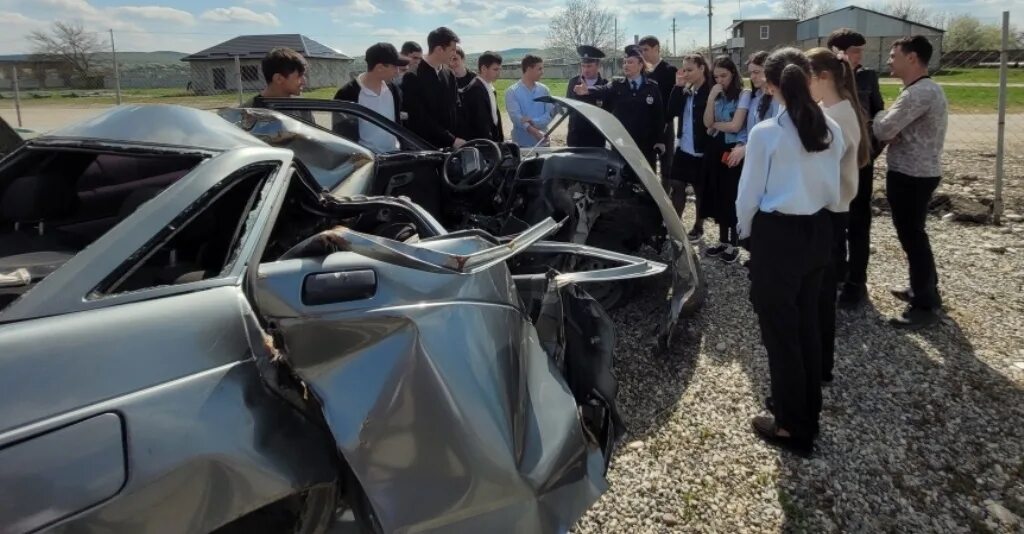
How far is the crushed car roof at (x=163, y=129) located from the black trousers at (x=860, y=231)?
3.85m

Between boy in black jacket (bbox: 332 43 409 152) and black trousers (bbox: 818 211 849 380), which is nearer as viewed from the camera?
black trousers (bbox: 818 211 849 380)

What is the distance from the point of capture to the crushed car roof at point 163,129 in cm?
217

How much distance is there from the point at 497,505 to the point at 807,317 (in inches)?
75.2

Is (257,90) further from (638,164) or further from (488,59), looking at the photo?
(638,164)

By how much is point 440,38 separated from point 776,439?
4235mm

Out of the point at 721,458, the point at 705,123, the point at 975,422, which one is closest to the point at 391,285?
the point at 721,458

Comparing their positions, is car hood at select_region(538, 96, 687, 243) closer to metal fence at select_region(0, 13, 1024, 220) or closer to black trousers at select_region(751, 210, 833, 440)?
black trousers at select_region(751, 210, 833, 440)

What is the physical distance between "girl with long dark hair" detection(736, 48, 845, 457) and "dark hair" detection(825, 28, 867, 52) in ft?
7.55

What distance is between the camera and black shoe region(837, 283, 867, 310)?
4750mm

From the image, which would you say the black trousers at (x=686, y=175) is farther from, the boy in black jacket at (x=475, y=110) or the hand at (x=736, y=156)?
the boy in black jacket at (x=475, y=110)

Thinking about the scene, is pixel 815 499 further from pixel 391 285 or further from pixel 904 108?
pixel 904 108

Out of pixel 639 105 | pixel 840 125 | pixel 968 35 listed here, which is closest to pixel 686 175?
pixel 639 105

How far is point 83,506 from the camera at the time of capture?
49.8 inches

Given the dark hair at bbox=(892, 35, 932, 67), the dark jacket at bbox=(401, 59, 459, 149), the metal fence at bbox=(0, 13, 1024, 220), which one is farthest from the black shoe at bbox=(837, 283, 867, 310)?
the dark jacket at bbox=(401, 59, 459, 149)
